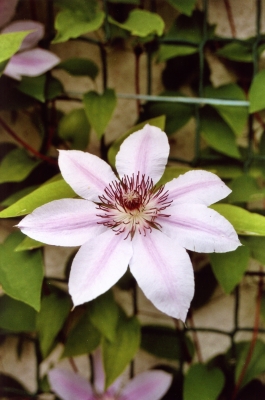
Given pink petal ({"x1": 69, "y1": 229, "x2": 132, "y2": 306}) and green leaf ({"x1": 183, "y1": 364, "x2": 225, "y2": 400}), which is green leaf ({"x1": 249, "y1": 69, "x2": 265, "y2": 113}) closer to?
pink petal ({"x1": 69, "y1": 229, "x2": 132, "y2": 306})

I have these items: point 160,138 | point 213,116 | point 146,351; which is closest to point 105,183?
point 160,138

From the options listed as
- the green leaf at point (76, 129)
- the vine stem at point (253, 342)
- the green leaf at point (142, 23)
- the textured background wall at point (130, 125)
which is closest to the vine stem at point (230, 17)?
the textured background wall at point (130, 125)

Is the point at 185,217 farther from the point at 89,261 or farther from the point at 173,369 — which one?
the point at 173,369

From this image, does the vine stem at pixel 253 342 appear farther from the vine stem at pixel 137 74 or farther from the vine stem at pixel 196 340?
the vine stem at pixel 137 74

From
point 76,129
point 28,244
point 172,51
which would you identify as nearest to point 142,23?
point 172,51

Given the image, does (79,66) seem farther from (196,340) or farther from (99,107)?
(196,340)
